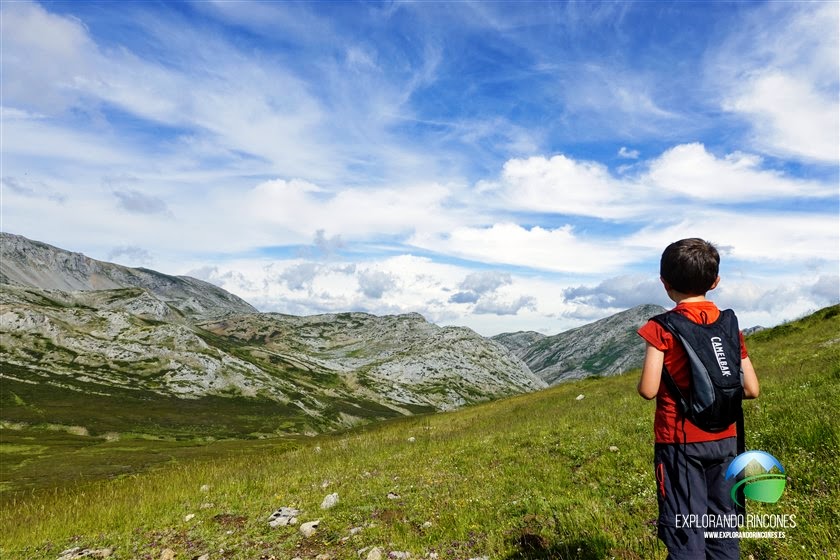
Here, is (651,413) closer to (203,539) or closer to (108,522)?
(203,539)

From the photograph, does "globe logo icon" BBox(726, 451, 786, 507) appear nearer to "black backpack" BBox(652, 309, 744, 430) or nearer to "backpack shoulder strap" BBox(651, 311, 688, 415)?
"black backpack" BBox(652, 309, 744, 430)

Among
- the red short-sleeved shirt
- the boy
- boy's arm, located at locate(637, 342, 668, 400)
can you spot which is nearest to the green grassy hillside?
the boy

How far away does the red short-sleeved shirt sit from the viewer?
474 centimetres

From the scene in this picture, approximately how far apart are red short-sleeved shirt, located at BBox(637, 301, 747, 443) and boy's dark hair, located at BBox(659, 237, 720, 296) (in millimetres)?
196

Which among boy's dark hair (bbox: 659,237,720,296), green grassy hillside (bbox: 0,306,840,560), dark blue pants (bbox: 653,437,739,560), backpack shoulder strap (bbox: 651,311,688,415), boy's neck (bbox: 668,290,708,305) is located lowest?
green grassy hillside (bbox: 0,306,840,560)

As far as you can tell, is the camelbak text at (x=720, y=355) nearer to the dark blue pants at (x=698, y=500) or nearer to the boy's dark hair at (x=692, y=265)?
the boy's dark hair at (x=692, y=265)

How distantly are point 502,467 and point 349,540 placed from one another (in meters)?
5.62

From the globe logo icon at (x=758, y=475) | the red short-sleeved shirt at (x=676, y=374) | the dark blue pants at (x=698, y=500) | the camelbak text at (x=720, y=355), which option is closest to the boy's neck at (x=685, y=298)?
the red short-sleeved shirt at (x=676, y=374)

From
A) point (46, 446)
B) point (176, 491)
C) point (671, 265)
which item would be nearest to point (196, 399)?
point (46, 446)

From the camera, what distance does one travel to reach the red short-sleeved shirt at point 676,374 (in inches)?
187

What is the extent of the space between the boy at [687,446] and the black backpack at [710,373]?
3.0 inches

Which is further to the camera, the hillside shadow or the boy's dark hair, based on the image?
the hillside shadow

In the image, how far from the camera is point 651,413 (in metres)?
16.3

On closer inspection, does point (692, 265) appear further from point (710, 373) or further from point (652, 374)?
point (652, 374)
